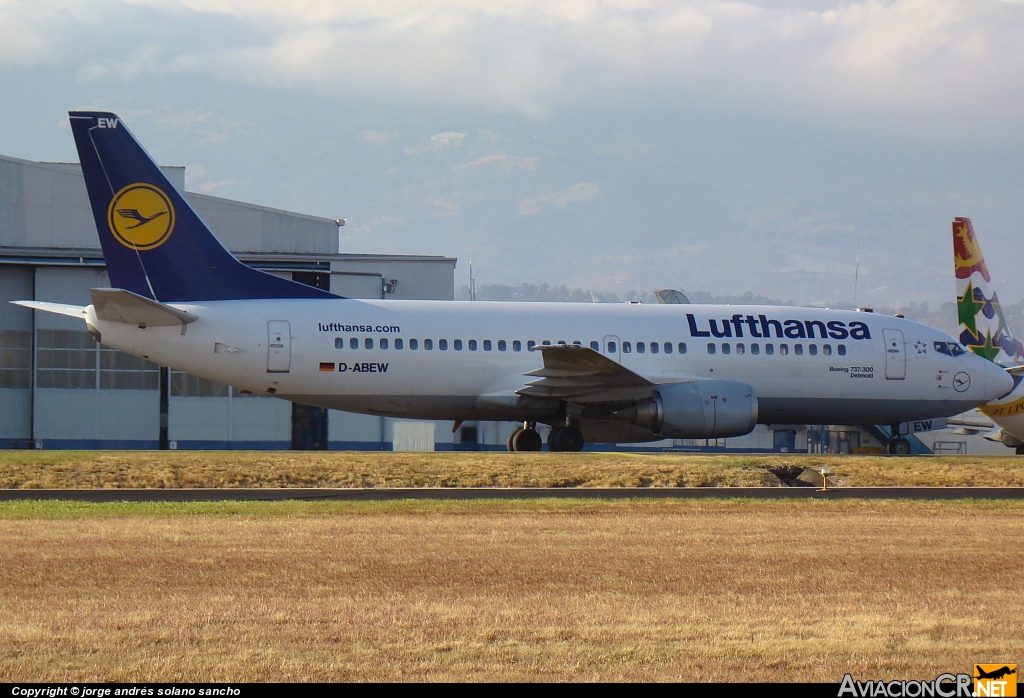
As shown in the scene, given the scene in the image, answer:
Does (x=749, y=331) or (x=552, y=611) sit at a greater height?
(x=749, y=331)

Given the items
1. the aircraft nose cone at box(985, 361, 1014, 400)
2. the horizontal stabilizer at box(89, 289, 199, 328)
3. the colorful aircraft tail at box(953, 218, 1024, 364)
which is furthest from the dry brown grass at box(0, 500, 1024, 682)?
the colorful aircraft tail at box(953, 218, 1024, 364)

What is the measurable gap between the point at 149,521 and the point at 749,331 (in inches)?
665

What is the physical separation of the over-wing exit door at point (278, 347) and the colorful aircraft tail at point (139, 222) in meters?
1.33

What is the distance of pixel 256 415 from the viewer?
120 feet

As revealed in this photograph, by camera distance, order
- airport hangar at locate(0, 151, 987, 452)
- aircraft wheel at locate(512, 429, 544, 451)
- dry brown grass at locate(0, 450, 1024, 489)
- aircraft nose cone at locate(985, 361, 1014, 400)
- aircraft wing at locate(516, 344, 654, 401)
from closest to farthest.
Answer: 1. dry brown grass at locate(0, 450, 1024, 489)
2. aircraft wing at locate(516, 344, 654, 401)
3. aircraft wheel at locate(512, 429, 544, 451)
4. aircraft nose cone at locate(985, 361, 1014, 400)
5. airport hangar at locate(0, 151, 987, 452)

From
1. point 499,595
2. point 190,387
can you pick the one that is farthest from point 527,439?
point 499,595

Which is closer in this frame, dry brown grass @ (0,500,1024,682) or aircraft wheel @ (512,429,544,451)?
dry brown grass @ (0,500,1024,682)

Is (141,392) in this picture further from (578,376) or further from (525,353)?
(578,376)

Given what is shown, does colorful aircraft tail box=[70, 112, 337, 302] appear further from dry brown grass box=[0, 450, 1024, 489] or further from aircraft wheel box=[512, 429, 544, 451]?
aircraft wheel box=[512, 429, 544, 451]

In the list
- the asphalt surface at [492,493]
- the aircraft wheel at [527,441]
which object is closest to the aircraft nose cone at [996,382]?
the asphalt surface at [492,493]

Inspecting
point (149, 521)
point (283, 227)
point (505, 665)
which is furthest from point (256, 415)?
point (505, 665)

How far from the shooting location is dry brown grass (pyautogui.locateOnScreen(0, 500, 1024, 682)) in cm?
660

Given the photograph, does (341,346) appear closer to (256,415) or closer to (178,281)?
(178,281)

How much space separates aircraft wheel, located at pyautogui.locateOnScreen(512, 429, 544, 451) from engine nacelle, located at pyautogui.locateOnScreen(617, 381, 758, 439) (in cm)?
269
